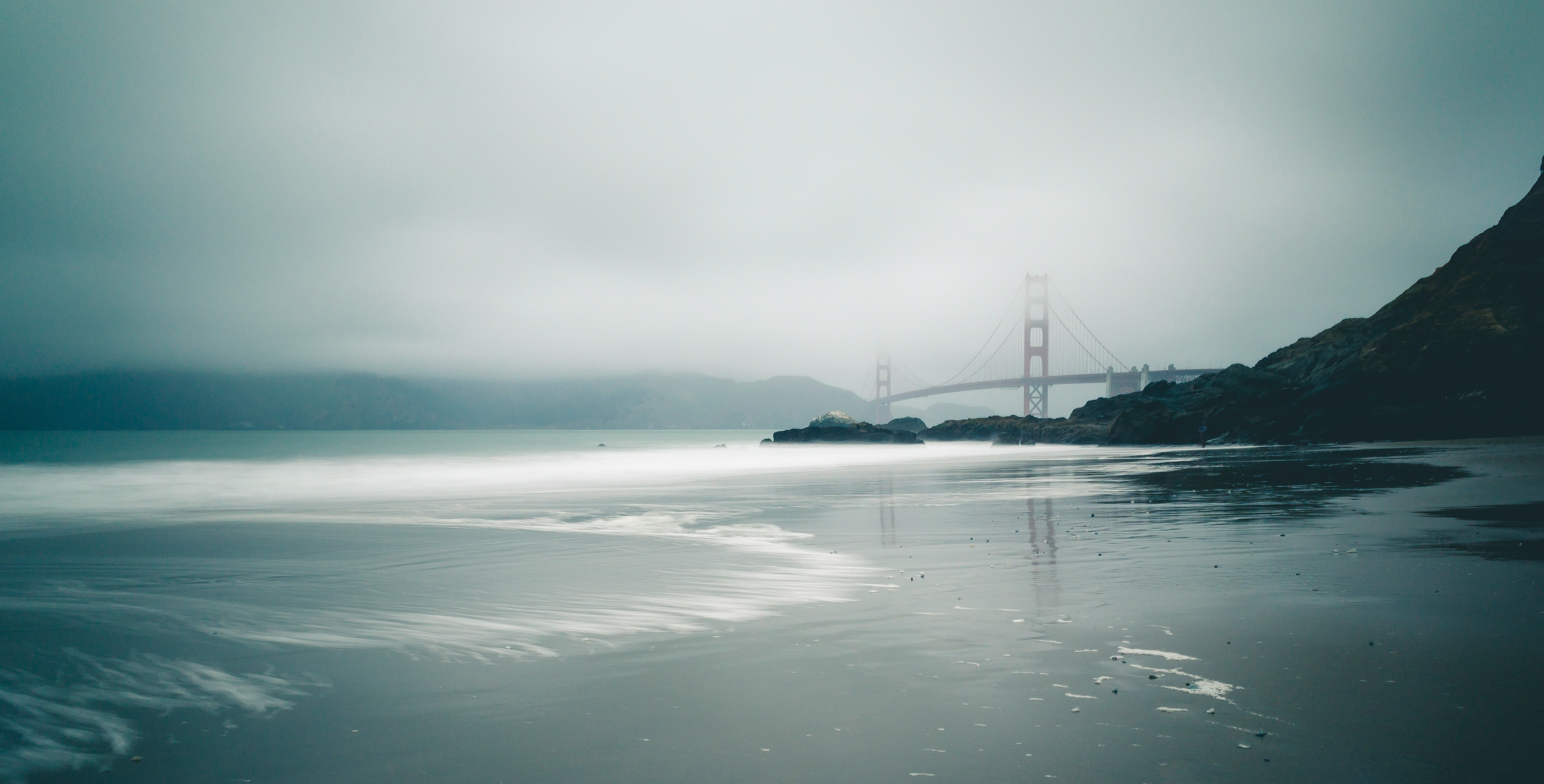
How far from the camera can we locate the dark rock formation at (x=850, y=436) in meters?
77.0

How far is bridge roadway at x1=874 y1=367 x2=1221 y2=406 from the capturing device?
8400 cm

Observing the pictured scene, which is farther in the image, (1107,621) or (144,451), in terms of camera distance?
(144,451)

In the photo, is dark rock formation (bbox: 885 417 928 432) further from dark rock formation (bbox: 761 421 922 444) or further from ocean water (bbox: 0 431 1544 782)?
ocean water (bbox: 0 431 1544 782)

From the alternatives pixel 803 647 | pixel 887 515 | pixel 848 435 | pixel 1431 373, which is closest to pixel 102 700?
pixel 803 647

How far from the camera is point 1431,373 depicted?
36.8m

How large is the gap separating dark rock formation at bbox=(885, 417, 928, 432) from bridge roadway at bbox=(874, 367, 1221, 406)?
703 centimetres

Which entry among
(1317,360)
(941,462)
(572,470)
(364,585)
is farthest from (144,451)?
(1317,360)

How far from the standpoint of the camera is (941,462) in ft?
117

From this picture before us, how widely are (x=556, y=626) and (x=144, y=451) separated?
82.3 meters

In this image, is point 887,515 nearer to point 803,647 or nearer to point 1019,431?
point 803,647

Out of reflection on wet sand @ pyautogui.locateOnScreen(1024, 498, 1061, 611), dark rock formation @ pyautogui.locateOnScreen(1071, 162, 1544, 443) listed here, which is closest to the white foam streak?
reflection on wet sand @ pyautogui.locateOnScreen(1024, 498, 1061, 611)

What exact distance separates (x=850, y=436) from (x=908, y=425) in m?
14.2

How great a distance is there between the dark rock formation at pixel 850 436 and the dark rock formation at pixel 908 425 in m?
3.80

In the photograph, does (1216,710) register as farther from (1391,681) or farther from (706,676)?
(706,676)
